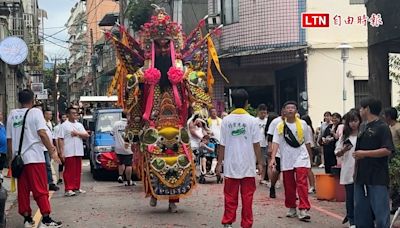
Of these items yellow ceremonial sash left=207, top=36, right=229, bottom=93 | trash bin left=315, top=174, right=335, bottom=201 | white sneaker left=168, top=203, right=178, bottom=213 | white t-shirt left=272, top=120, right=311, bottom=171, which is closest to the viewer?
white t-shirt left=272, top=120, right=311, bottom=171

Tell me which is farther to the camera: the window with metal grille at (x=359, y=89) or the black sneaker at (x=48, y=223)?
the window with metal grille at (x=359, y=89)

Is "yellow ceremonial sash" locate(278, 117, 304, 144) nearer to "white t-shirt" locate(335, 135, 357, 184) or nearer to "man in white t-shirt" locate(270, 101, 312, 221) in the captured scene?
"man in white t-shirt" locate(270, 101, 312, 221)

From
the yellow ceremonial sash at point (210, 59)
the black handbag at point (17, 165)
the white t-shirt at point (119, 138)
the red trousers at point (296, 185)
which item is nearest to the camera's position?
the black handbag at point (17, 165)

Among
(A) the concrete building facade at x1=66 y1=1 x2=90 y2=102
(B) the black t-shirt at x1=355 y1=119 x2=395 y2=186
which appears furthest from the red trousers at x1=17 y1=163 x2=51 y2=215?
(A) the concrete building facade at x1=66 y1=1 x2=90 y2=102

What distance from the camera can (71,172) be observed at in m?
12.8

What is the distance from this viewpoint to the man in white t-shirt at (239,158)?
27.4 ft

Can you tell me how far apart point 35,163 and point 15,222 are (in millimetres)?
1610

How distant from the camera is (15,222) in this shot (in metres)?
9.80

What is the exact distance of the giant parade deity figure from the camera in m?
10.0

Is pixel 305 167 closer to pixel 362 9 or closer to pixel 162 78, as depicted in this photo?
pixel 162 78

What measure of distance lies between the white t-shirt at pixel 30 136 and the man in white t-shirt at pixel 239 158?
8.18 ft

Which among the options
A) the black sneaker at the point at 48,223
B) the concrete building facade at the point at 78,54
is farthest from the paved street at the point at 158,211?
the concrete building facade at the point at 78,54

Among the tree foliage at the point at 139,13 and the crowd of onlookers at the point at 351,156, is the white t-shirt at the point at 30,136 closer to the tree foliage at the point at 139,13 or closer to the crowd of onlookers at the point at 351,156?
the crowd of onlookers at the point at 351,156

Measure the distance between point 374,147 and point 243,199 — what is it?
6.27ft
